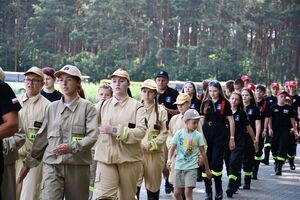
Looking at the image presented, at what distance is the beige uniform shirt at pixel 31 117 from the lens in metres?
7.88

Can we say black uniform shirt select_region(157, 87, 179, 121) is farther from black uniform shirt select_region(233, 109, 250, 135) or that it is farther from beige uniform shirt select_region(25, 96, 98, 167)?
beige uniform shirt select_region(25, 96, 98, 167)

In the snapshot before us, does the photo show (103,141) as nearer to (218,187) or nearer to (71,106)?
(71,106)

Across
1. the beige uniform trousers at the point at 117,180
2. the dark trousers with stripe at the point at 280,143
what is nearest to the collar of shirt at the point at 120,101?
the beige uniform trousers at the point at 117,180

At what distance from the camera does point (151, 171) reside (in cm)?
967

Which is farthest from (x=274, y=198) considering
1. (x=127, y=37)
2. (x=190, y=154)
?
(x=127, y=37)

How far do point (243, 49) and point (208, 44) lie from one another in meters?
4.36

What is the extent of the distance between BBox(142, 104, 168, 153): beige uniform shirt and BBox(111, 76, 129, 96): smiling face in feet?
5.45

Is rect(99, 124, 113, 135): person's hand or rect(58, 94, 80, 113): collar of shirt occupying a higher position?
rect(58, 94, 80, 113): collar of shirt

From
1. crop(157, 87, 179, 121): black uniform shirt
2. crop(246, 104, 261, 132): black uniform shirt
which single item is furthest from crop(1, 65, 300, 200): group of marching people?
crop(246, 104, 261, 132): black uniform shirt

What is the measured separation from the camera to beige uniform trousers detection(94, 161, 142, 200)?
7.83m

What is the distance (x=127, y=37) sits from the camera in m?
65.3

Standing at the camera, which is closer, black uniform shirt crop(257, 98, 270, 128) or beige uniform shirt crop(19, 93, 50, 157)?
beige uniform shirt crop(19, 93, 50, 157)

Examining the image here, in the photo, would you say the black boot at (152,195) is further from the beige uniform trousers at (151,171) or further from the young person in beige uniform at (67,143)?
the young person in beige uniform at (67,143)

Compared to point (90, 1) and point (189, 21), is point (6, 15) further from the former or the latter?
point (189, 21)
